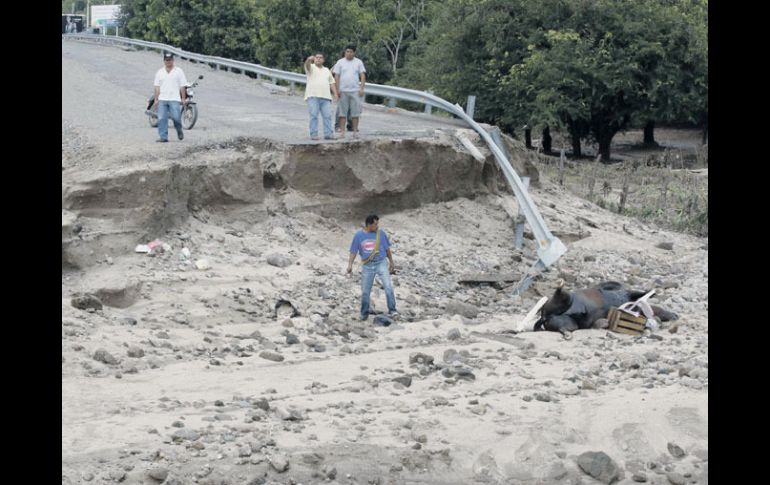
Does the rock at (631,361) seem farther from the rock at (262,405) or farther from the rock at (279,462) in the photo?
the rock at (279,462)

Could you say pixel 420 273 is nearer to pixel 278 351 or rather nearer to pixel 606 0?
pixel 278 351

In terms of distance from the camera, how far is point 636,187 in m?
24.2

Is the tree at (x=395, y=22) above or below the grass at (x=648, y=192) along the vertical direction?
above

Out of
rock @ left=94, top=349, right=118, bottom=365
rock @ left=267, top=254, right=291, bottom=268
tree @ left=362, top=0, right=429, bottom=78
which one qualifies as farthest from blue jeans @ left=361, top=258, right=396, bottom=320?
tree @ left=362, top=0, right=429, bottom=78

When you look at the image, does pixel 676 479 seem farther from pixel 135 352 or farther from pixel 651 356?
pixel 135 352

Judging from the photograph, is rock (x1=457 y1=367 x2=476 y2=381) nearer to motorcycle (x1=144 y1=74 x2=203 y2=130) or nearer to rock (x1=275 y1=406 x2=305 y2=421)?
rock (x1=275 y1=406 x2=305 y2=421)

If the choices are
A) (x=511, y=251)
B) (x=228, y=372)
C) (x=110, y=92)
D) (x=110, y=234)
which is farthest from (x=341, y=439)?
(x=110, y=92)

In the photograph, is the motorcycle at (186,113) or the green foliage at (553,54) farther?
the green foliage at (553,54)

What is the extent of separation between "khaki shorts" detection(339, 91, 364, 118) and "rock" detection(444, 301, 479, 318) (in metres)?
4.09

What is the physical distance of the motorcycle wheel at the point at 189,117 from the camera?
17156mm

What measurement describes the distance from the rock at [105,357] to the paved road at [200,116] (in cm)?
459

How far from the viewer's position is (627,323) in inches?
509

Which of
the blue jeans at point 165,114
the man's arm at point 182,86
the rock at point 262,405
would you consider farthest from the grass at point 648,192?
the rock at point 262,405

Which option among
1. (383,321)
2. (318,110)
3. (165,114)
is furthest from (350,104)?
(383,321)
